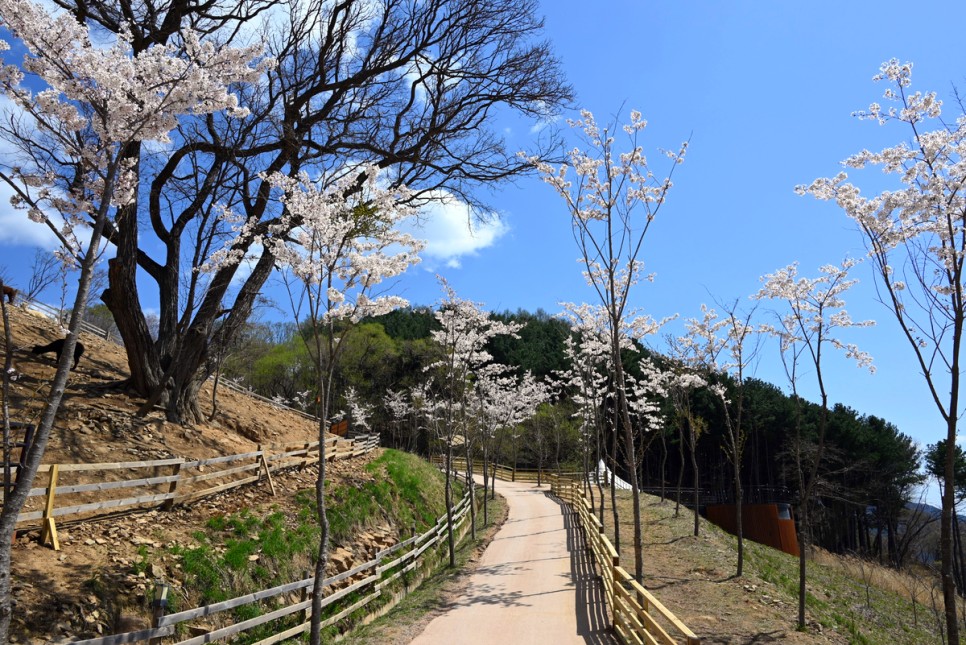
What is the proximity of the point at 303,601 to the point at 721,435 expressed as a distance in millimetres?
40628

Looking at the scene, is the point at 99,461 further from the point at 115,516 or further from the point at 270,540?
the point at 270,540

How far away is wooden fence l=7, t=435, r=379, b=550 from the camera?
24.1 ft

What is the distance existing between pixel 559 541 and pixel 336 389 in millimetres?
28992

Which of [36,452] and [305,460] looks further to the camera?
[305,460]

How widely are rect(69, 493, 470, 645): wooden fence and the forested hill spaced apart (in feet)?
74.4

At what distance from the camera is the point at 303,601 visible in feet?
28.8

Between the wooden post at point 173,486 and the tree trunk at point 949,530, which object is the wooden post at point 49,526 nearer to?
the wooden post at point 173,486

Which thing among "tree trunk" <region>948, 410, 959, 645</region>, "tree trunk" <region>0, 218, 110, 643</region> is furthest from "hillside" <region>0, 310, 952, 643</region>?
"tree trunk" <region>948, 410, 959, 645</region>

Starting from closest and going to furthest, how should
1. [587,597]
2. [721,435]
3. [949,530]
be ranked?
1. [949,530]
2. [587,597]
3. [721,435]

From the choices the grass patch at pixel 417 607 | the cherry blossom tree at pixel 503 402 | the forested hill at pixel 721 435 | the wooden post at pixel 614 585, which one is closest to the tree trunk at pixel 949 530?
the wooden post at pixel 614 585

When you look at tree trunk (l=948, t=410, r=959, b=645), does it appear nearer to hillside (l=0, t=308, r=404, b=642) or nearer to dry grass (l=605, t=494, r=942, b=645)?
dry grass (l=605, t=494, r=942, b=645)

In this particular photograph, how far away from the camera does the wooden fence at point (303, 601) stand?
6.44 m

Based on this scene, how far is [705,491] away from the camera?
4416 centimetres

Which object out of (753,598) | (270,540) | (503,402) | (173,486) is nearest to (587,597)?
(753,598)
